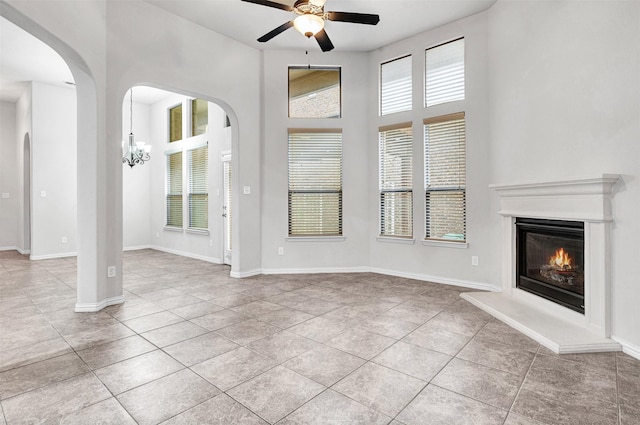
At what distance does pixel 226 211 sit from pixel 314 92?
2.70 m

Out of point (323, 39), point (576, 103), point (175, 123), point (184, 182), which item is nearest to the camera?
point (576, 103)

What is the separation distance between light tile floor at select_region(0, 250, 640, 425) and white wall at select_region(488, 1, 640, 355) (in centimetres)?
103

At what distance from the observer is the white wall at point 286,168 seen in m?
5.36

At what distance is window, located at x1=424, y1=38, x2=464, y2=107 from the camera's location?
4.58m

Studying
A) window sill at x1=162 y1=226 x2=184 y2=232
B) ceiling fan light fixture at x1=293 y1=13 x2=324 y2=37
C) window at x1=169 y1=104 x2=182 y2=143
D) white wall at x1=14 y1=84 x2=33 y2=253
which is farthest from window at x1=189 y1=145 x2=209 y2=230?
ceiling fan light fixture at x1=293 y1=13 x2=324 y2=37

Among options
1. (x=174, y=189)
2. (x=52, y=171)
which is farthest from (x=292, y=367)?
(x=52, y=171)

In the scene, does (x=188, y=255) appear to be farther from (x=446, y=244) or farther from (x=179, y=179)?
(x=446, y=244)

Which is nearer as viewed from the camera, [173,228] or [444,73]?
[444,73]

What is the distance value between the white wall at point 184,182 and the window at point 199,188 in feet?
0.54

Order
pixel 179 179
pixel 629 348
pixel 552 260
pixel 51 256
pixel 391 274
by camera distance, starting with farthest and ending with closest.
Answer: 1. pixel 179 179
2. pixel 51 256
3. pixel 391 274
4. pixel 552 260
5. pixel 629 348

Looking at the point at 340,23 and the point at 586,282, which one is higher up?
the point at 340,23

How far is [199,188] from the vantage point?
7047 millimetres

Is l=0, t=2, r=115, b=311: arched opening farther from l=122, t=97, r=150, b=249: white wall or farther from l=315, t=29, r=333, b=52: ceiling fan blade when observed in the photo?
l=122, t=97, r=150, b=249: white wall

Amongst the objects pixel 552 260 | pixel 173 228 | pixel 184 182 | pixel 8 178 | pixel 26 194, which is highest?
pixel 8 178
